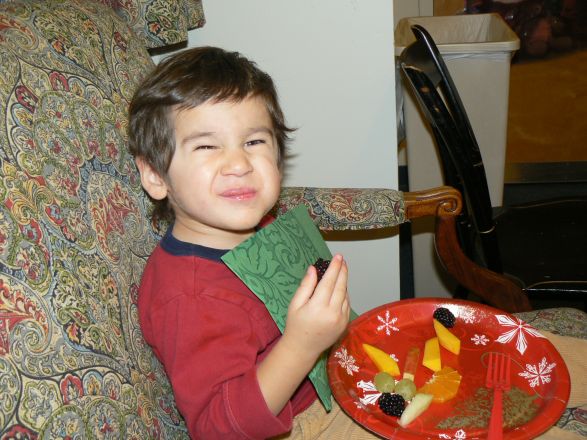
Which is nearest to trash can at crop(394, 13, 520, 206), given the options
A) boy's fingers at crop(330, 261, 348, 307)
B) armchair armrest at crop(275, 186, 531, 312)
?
armchair armrest at crop(275, 186, 531, 312)

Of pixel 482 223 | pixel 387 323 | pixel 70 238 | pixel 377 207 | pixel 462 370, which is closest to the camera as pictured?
pixel 70 238

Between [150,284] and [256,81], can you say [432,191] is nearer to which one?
[256,81]

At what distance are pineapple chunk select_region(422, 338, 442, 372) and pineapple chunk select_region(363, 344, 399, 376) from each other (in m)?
0.05

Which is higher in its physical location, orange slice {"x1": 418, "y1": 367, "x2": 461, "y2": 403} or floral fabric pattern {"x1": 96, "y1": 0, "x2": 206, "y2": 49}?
floral fabric pattern {"x1": 96, "y1": 0, "x2": 206, "y2": 49}

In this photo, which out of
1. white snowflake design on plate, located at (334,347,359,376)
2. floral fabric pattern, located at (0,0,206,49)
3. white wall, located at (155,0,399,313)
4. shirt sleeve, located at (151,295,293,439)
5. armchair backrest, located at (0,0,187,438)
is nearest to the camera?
armchair backrest, located at (0,0,187,438)

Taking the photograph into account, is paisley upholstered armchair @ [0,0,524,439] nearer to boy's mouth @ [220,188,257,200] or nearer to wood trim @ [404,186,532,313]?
boy's mouth @ [220,188,257,200]

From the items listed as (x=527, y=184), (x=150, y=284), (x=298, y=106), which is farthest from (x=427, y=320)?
(x=527, y=184)

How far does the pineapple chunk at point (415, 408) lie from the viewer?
876mm

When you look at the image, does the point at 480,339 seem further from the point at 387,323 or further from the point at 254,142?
the point at 254,142

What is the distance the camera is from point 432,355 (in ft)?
3.26

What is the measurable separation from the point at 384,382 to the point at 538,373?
0.80ft

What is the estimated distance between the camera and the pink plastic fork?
837 mm

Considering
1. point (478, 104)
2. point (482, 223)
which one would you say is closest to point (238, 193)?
point (482, 223)

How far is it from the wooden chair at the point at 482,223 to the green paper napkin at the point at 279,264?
49 cm
